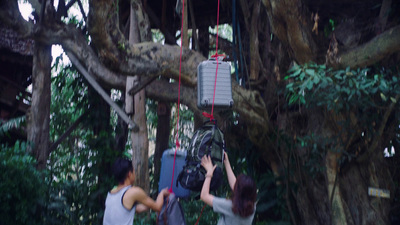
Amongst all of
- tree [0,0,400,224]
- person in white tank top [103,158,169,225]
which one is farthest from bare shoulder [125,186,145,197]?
tree [0,0,400,224]

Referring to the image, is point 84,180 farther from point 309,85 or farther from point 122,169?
point 309,85

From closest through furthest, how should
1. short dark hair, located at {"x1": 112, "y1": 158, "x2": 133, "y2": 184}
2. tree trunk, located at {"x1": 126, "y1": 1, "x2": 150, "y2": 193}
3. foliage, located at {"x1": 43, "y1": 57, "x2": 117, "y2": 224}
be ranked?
short dark hair, located at {"x1": 112, "y1": 158, "x2": 133, "y2": 184}
tree trunk, located at {"x1": 126, "y1": 1, "x2": 150, "y2": 193}
foliage, located at {"x1": 43, "y1": 57, "x2": 117, "y2": 224}

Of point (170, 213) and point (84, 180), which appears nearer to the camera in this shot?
point (170, 213)

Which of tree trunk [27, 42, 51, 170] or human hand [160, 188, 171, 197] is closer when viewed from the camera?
human hand [160, 188, 171, 197]

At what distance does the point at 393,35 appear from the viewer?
410 cm

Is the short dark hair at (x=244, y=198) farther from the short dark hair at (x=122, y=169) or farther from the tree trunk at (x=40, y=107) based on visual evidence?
the tree trunk at (x=40, y=107)

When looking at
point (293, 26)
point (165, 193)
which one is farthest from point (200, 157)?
point (293, 26)

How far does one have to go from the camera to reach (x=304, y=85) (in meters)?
3.79

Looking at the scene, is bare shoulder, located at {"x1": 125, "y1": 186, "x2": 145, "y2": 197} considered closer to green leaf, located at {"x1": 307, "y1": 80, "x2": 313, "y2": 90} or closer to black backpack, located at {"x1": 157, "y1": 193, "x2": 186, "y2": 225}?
black backpack, located at {"x1": 157, "y1": 193, "x2": 186, "y2": 225}

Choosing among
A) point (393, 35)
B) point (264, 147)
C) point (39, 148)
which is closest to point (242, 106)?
point (264, 147)

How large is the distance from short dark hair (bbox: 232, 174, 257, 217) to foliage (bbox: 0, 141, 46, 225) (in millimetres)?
2830

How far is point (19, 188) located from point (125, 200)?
2.23 m

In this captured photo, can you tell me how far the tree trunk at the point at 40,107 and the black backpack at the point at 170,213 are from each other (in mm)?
2681

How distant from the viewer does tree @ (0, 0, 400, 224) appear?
4.11m
